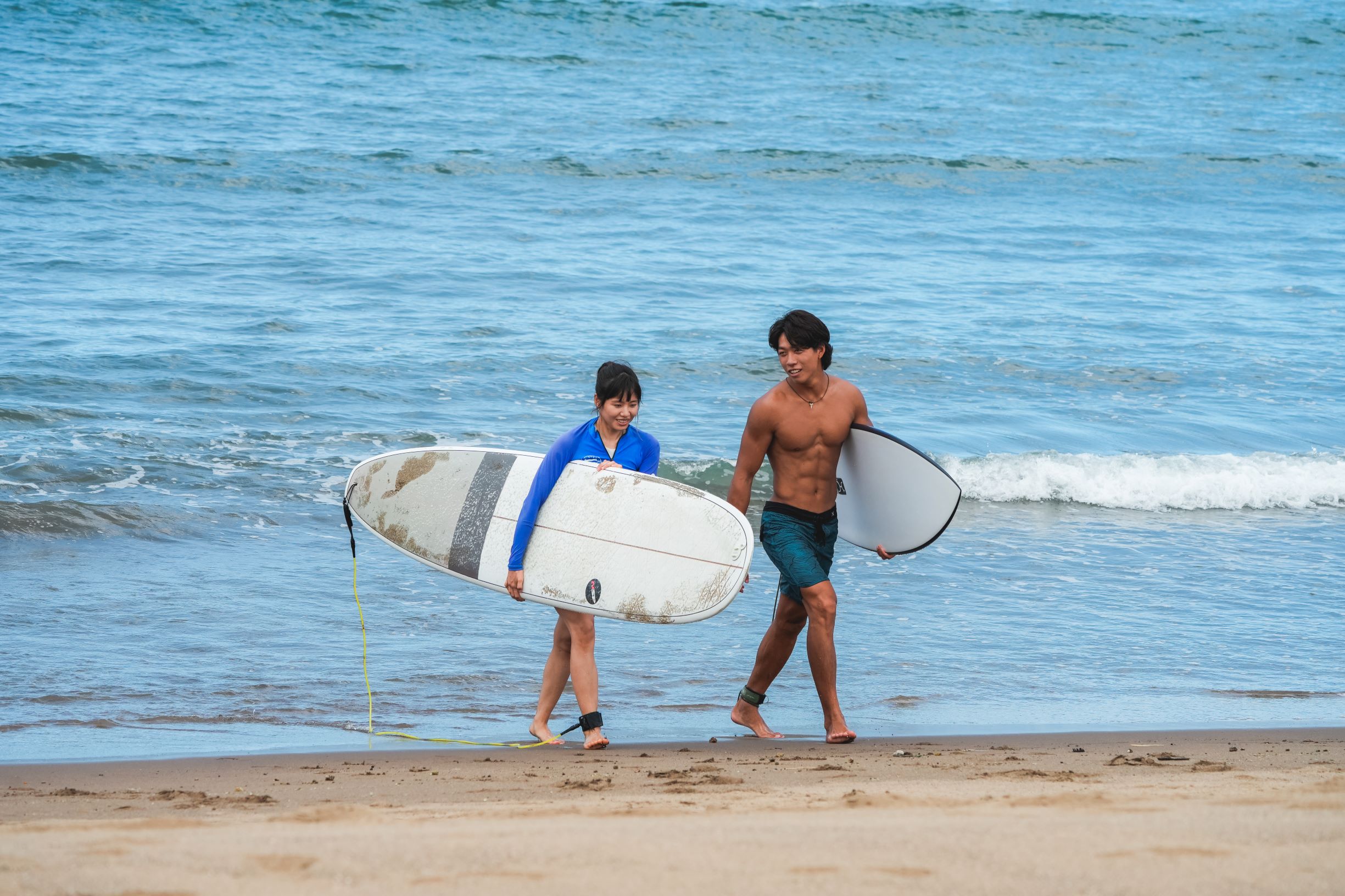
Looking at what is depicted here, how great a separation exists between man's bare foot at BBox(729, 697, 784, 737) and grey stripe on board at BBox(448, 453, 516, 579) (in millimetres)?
1188

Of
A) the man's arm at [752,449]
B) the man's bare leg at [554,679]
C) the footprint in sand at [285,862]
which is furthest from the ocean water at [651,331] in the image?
the footprint in sand at [285,862]

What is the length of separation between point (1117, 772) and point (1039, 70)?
87.3 feet

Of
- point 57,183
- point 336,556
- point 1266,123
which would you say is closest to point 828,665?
point 336,556

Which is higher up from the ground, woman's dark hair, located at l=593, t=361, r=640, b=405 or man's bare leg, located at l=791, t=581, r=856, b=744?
woman's dark hair, located at l=593, t=361, r=640, b=405

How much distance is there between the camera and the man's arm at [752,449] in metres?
4.59

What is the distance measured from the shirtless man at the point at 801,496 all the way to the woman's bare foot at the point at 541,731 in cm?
74

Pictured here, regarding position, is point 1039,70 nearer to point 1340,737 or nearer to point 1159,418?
point 1159,418

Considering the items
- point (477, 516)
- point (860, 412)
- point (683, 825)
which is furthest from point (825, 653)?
point (683, 825)

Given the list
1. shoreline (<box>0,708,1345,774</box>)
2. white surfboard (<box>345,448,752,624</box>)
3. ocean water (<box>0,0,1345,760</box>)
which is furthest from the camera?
ocean water (<box>0,0,1345,760</box>)

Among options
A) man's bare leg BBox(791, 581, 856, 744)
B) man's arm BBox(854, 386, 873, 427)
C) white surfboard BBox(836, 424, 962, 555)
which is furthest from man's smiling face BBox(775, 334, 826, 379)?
man's bare leg BBox(791, 581, 856, 744)

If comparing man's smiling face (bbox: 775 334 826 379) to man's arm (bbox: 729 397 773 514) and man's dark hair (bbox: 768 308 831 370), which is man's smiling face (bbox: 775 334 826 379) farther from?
man's arm (bbox: 729 397 773 514)

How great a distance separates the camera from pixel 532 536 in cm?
474

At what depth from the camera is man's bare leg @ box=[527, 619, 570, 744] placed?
15.4ft

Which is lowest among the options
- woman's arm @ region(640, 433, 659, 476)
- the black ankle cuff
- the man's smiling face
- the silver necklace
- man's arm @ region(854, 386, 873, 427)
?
the black ankle cuff
